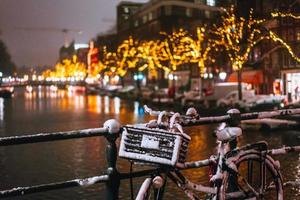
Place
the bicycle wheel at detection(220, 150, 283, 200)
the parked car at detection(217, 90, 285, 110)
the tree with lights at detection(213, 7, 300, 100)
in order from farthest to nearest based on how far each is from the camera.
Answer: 1. the tree with lights at detection(213, 7, 300, 100)
2. the parked car at detection(217, 90, 285, 110)
3. the bicycle wheel at detection(220, 150, 283, 200)

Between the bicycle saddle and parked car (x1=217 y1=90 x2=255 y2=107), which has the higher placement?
the bicycle saddle

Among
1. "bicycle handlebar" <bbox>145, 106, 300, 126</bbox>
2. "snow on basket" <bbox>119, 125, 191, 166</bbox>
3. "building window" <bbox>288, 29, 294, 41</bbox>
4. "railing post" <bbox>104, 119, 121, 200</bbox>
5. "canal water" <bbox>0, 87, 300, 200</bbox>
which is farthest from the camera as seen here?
"building window" <bbox>288, 29, 294, 41</bbox>

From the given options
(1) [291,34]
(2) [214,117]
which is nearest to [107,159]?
(2) [214,117]

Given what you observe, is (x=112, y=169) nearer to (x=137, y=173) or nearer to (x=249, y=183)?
(x=137, y=173)

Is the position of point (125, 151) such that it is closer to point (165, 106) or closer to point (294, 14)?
point (294, 14)

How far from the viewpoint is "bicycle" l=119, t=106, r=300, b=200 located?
193 inches

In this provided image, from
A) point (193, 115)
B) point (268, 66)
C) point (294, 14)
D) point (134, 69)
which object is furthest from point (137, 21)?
point (193, 115)

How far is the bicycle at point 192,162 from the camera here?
193 inches

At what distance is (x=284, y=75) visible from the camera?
52.4m

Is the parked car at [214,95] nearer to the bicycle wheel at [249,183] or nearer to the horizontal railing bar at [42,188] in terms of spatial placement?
the bicycle wheel at [249,183]

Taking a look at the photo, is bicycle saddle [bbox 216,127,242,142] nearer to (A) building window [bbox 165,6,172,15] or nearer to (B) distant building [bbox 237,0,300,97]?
(B) distant building [bbox 237,0,300,97]

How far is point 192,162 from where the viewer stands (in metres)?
5.72

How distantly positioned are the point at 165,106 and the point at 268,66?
13631 mm

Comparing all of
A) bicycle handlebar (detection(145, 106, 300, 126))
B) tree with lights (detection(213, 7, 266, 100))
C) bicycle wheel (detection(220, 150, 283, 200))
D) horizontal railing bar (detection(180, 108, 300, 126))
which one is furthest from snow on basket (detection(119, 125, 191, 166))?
tree with lights (detection(213, 7, 266, 100))
